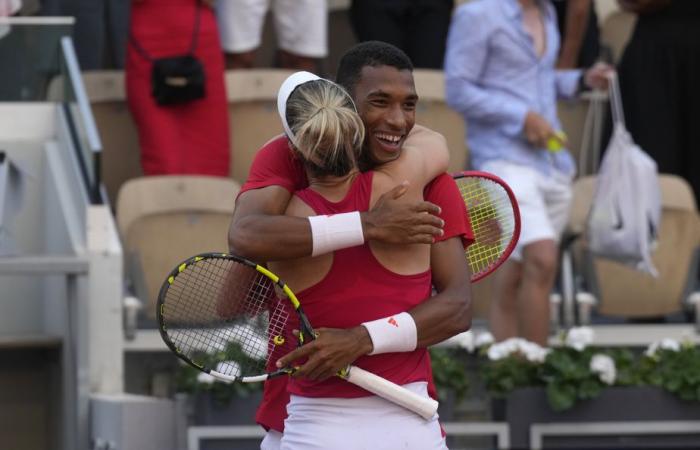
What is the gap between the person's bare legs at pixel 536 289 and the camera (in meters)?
7.35

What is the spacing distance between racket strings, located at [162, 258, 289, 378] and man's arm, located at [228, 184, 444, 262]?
0.08m

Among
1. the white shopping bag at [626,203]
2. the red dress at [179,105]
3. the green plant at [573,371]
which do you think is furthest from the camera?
the red dress at [179,105]

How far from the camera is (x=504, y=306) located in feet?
24.8

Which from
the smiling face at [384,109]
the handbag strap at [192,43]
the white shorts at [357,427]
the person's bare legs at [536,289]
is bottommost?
the person's bare legs at [536,289]

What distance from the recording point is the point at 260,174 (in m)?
4.04

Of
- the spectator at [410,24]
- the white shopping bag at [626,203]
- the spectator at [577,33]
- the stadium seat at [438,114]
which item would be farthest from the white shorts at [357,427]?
the spectator at [577,33]

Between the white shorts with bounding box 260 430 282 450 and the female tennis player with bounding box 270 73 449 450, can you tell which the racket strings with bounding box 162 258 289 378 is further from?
the white shorts with bounding box 260 430 282 450

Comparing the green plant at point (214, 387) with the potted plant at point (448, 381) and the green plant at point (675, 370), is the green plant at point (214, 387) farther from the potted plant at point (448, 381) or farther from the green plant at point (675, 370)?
the green plant at point (675, 370)

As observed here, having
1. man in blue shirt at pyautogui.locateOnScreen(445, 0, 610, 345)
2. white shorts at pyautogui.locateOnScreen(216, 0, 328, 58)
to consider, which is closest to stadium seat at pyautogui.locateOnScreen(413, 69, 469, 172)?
white shorts at pyautogui.locateOnScreen(216, 0, 328, 58)

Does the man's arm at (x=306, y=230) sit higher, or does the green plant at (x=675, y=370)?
the man's arm at (x=306, y=230)

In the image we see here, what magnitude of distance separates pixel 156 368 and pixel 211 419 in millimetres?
975

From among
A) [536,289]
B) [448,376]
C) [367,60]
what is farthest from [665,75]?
[367,60]

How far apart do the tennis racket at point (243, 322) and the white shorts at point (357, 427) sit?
39mm

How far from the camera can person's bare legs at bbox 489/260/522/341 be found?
7.51 metres
